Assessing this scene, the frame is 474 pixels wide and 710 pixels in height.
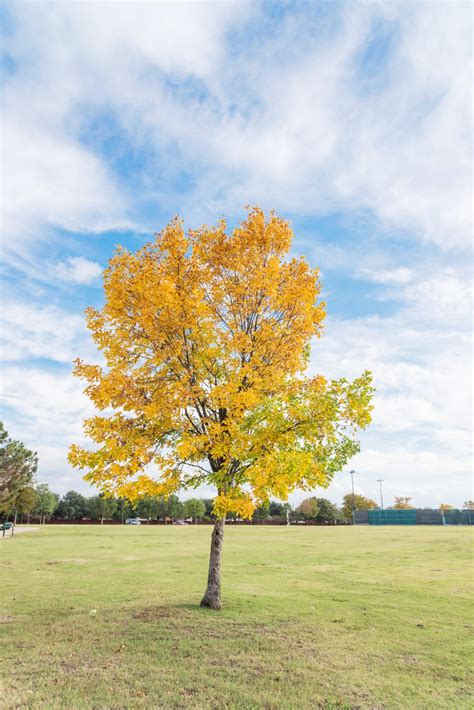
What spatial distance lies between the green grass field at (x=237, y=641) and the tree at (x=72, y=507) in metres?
94.3

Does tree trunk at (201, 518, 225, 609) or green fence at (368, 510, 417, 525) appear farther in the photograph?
green fence at (368, 510, 417, 525)

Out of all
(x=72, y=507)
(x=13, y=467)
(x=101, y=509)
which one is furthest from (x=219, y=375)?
(x=72, y=507)

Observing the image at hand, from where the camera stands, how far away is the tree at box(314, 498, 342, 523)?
104 m

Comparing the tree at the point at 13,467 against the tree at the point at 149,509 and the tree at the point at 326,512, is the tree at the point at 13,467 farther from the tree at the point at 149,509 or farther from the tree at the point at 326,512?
the tree at the point at 326,512

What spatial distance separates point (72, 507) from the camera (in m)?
103

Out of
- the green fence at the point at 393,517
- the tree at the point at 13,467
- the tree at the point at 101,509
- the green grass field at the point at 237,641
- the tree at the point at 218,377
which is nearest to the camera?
the green grass field at the point at 237,641

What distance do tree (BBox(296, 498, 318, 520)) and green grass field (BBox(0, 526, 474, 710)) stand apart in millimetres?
89673

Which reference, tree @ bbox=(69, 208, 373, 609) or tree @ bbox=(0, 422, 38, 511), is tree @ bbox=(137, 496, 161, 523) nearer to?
tree @ bbox=(0, 422, 38, 511)

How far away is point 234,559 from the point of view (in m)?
22.0

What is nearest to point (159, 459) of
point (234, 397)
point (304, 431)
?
point (234, 397)

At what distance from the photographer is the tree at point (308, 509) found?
102 metres

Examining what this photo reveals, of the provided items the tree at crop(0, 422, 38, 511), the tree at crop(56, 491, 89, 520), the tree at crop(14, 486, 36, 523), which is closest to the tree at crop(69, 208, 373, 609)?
the tree at crop(0, 422, 38, 511)

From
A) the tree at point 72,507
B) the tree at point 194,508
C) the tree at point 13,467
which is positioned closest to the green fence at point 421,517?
the tree at point 194,508

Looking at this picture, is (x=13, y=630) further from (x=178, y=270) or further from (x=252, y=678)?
(x=178, y=270)
